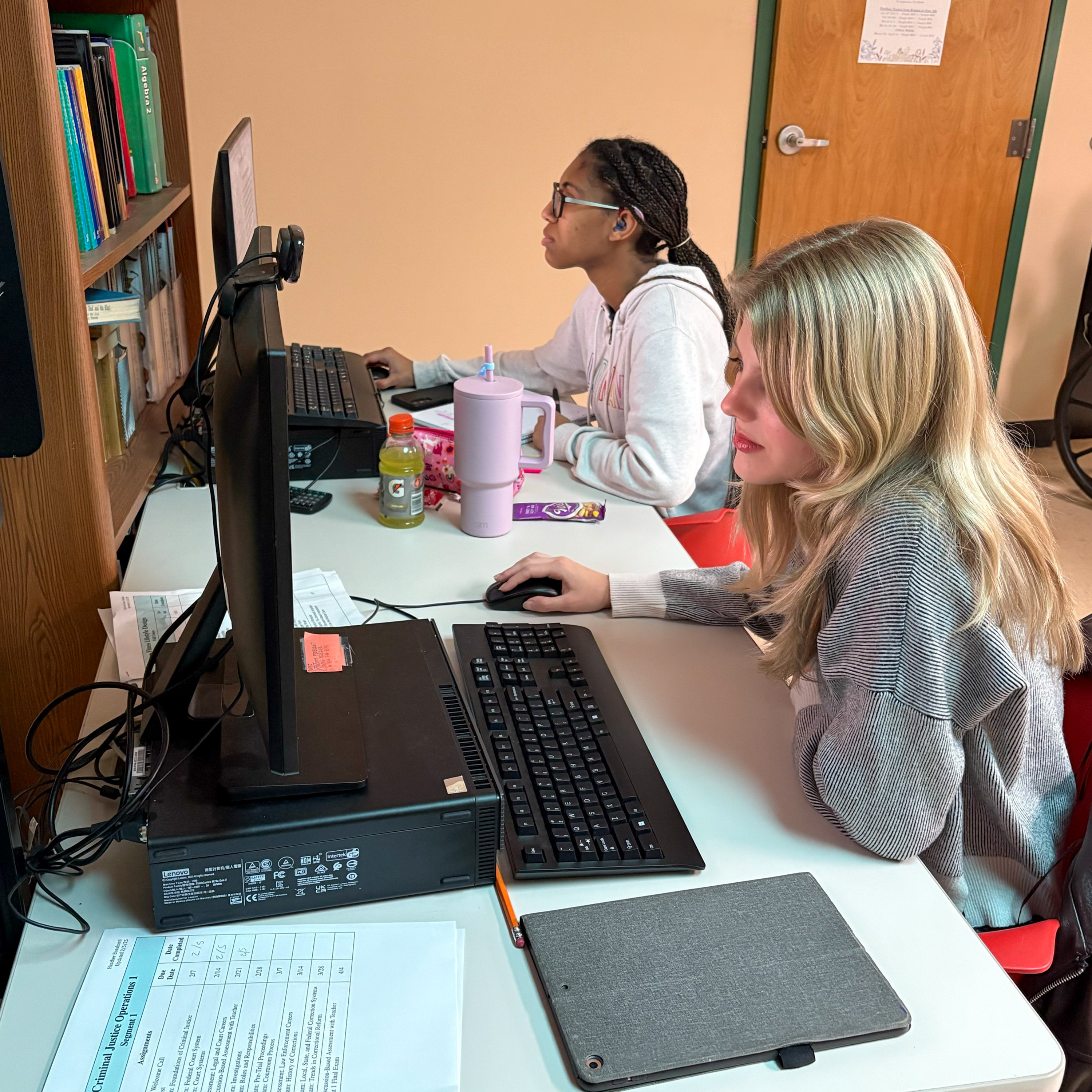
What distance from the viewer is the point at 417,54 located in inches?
121

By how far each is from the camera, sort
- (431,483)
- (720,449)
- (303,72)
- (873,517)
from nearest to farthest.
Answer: (873,517)
(431,483)
(720,449)
(303,72)

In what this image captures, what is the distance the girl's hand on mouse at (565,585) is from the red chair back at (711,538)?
47 centimetres

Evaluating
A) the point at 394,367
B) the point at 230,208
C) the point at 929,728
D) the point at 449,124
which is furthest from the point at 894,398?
the point at 449,124

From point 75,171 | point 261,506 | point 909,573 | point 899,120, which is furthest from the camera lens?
point 899,120

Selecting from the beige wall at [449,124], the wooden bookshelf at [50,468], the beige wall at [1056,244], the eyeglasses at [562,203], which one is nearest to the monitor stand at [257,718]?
the wooden bookshelf at [50,468]

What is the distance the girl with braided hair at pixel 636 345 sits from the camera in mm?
1719

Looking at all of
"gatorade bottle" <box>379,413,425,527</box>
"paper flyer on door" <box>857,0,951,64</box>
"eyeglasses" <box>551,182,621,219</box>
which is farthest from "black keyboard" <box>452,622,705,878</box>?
"paper flyer on door" <box>857,0,951,64</box>

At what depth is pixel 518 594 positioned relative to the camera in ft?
4.36

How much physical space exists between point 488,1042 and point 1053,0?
3762 mm

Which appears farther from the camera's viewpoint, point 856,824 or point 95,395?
point 95,395

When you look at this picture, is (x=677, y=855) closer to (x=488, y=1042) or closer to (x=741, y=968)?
(x=741, y=968)

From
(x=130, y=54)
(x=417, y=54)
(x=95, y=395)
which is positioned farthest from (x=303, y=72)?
(x=95, y=395)

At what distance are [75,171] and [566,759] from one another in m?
1.08

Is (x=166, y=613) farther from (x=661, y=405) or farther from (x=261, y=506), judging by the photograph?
(x=661, y=405)
